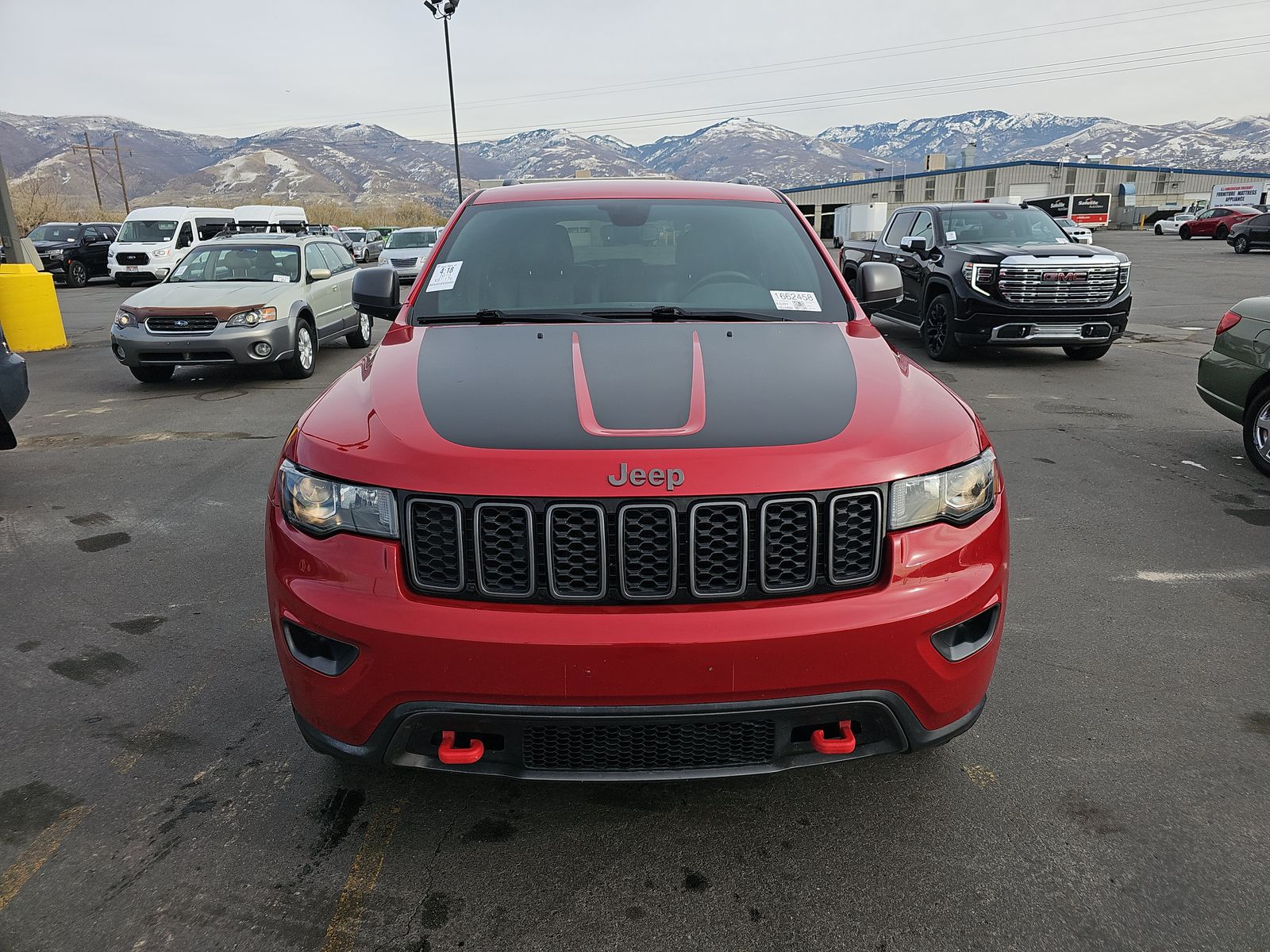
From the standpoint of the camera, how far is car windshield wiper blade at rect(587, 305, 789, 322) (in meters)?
3.18

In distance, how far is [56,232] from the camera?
27.4m

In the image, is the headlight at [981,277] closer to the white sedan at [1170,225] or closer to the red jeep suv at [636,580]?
the red jeep suv at [636,580]

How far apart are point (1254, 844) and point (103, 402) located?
10073 mm

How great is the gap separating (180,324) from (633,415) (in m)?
8.89

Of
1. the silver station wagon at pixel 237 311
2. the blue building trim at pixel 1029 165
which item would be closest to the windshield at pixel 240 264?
the silver station wagon at pixel 237 311

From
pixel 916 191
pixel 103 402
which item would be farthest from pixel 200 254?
pixel 916 191

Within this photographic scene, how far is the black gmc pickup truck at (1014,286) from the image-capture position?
10.0m

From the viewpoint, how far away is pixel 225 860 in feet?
7.86

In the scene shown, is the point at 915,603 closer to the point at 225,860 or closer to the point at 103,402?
the point at 225,860

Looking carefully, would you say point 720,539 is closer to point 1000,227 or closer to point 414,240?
point 1000,227

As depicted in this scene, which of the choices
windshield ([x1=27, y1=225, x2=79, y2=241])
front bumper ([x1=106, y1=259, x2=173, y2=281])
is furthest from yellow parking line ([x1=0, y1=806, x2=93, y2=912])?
windshield ([x1=27, y1=225, x2=79, y2=241])

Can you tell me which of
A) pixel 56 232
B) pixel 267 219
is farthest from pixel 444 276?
pixel 267 219

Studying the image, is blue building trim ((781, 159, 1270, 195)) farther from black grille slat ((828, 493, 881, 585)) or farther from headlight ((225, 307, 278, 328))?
black grille slat ((828, 493, 881, 585))

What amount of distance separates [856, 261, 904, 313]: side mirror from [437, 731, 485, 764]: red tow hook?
8.71 feet
